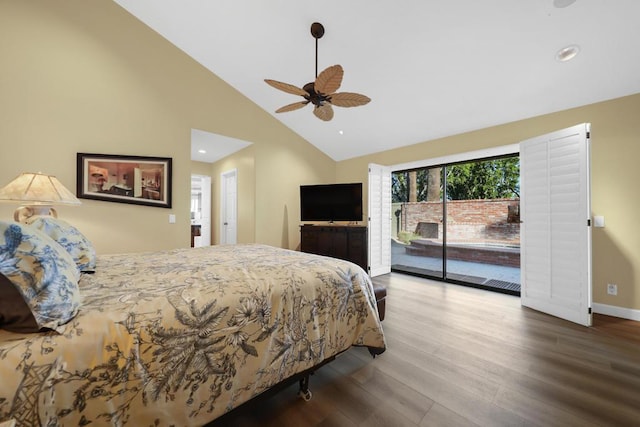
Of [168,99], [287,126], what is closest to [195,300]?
[168,99]

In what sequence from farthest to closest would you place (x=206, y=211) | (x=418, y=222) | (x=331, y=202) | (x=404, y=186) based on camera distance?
(x=206, y=211) < (x=404, y=186) < (x=418, y=222) < (x=331, y=202)

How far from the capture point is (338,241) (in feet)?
13.8

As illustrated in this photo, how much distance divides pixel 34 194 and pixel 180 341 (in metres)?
2.10

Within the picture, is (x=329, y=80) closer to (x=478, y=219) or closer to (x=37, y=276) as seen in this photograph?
(x=37, y=276)

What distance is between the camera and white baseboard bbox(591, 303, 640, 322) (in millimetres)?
2509

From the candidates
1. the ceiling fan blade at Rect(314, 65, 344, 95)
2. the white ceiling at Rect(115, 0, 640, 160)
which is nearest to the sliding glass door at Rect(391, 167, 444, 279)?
the white ceiling at Rect(115, 0, 640, 160)

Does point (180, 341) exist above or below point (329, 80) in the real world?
below

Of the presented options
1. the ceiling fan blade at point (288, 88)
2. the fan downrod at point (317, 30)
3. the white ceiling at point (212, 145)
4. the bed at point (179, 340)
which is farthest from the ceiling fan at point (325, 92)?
the white ceiling at point (212, 145)

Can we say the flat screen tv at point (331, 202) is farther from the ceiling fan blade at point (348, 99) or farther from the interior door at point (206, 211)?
the interior door at point (206, 211)

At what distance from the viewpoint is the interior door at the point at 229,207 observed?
481 centimetres

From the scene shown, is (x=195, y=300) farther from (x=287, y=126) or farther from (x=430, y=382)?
(x=287, y=126)

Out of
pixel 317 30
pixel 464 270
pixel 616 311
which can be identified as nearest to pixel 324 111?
pixel 317 30

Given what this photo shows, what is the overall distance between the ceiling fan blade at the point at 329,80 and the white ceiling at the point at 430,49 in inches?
38.5

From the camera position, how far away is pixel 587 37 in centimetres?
211
